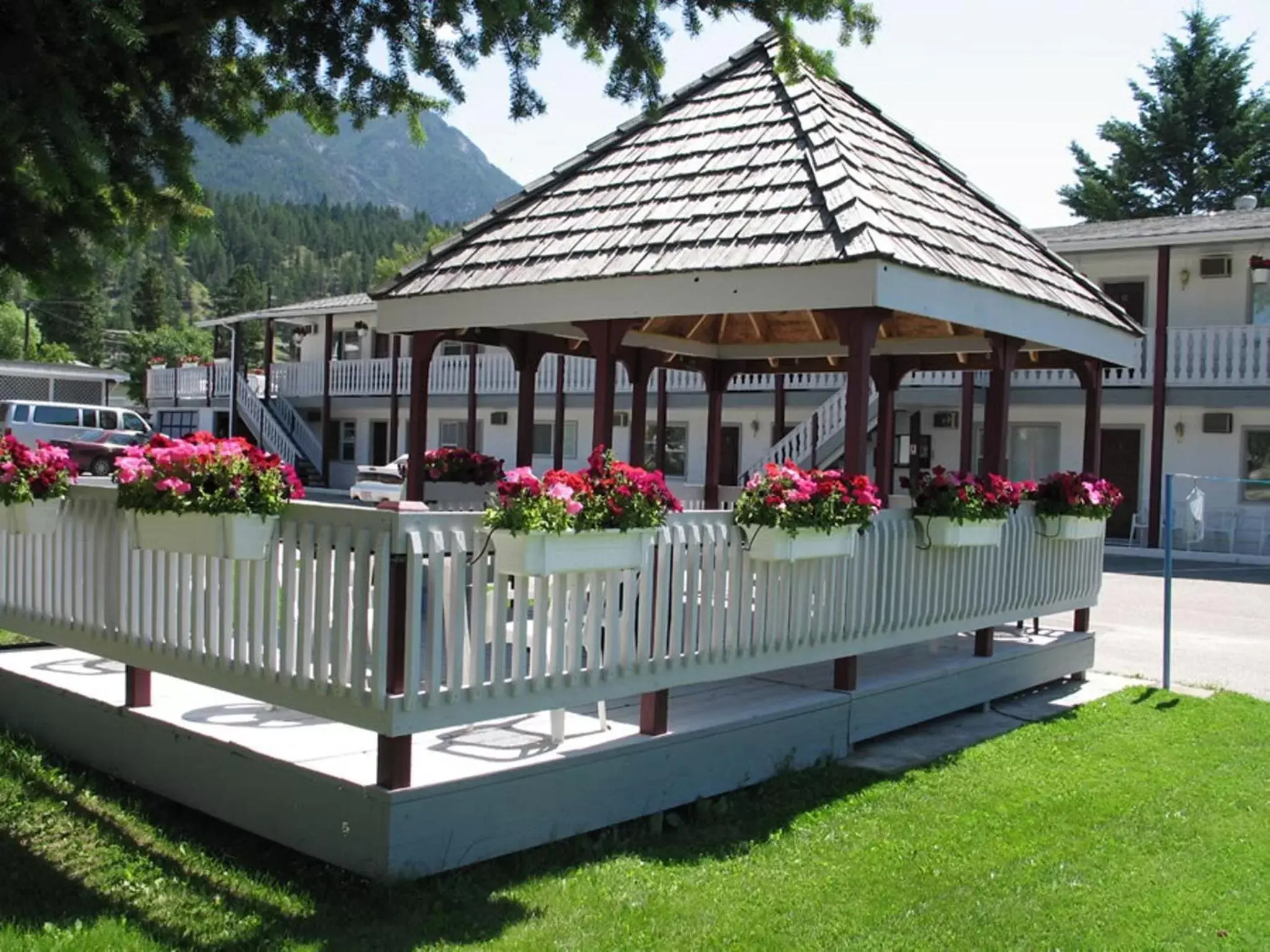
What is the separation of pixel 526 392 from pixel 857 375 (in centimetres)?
332

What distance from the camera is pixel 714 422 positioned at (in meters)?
11.8

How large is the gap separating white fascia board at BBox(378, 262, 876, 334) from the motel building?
0.02 metres

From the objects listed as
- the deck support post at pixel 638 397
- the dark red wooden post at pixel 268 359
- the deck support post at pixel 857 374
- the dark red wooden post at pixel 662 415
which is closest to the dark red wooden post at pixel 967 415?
the dark red wooden post at pixel 662 415

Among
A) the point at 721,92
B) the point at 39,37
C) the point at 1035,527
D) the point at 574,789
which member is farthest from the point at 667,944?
the point at 721,92

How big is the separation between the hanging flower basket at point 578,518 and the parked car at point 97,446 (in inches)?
1204

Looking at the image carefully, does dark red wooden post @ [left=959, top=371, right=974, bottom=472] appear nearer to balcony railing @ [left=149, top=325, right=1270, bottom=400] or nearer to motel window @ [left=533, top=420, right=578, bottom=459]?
balcony railing @ [left=149, top=325, right=1270, bottom=400]

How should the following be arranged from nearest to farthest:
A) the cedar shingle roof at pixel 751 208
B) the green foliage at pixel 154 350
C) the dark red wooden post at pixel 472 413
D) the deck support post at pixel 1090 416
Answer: the cedar shingle roof at pixel 751 208
the deck support post at pixel 1090 416
the dark red wooden post at pixel 472 413
the green foliage at pixel 154 350

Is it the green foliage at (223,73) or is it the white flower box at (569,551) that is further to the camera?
the white flower box at (569,551)

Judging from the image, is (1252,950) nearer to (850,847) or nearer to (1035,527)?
(850,847)

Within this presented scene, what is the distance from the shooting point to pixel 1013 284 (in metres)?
8.39

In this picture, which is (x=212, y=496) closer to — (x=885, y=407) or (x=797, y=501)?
(x=797, y=501)

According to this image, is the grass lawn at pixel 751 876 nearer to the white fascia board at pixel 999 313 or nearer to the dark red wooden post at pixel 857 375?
the dark red wooden post at pixel 857 375

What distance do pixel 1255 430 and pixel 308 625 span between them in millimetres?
22560

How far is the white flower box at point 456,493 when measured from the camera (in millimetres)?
10057
